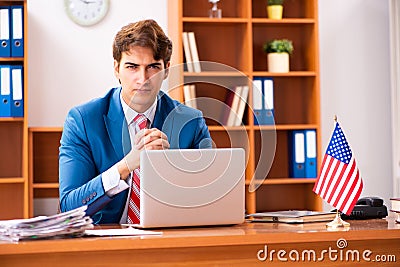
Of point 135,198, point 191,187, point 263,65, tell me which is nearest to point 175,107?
point 135,198

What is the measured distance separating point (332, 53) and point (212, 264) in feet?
10.8

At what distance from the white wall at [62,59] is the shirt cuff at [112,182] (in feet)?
7.33

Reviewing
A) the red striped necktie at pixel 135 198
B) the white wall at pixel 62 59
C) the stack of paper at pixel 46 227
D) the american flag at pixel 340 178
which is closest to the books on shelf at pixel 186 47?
the white wall at pixel 62 59

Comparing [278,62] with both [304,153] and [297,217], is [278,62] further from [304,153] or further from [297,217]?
[297,217]

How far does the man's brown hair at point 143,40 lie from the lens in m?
2.58

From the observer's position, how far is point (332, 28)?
506 cm

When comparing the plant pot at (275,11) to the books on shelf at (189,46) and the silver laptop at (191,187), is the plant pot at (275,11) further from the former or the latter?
the silver laptop at (191,187)

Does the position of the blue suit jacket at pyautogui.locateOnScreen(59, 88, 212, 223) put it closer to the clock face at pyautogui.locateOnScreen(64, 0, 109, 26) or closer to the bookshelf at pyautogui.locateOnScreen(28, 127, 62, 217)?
the bookshelf at pyautogui.locateOnScreen(28, 127, 62, 217)

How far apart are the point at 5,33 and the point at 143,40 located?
1.95m

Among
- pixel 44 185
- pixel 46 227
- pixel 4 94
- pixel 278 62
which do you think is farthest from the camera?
pixel 278 62

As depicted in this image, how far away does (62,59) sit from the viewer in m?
4.61

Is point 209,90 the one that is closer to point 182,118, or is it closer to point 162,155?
point 182,118

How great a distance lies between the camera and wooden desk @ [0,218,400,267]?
189 centimetres

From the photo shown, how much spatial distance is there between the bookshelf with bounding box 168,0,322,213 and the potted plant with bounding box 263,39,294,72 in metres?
0.05
